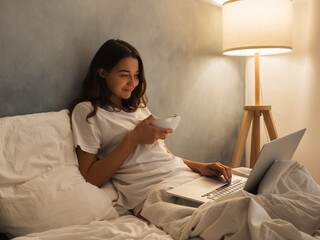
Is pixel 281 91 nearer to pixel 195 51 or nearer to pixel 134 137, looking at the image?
pixel 195 51

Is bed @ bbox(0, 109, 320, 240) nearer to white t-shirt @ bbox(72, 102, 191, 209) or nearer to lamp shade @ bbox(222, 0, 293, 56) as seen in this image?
white t-shirt @ bbox(72, 102, 191, 209)

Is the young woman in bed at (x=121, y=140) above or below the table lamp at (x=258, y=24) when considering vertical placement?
below

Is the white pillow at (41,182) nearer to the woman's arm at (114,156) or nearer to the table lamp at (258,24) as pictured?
the woman's arm at (114,156)

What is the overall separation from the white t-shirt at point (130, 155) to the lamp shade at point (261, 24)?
0.95 metres

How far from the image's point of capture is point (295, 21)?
232cm

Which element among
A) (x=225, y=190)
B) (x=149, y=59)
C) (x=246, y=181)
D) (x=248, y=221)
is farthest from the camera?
(x=149, y=59)

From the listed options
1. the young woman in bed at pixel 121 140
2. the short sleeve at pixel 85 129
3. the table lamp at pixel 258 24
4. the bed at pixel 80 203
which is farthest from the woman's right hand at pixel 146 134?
the table lamp at pixel 258 24

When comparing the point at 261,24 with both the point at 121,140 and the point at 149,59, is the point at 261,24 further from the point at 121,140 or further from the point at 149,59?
the point at 121,140

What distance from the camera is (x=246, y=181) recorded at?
102cm

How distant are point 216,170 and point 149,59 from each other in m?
0.76

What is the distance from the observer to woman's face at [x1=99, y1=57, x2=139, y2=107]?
145cm

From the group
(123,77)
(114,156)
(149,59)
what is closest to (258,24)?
(149,59)

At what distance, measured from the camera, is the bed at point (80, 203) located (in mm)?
855

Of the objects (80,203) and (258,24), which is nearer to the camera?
(80,203)
